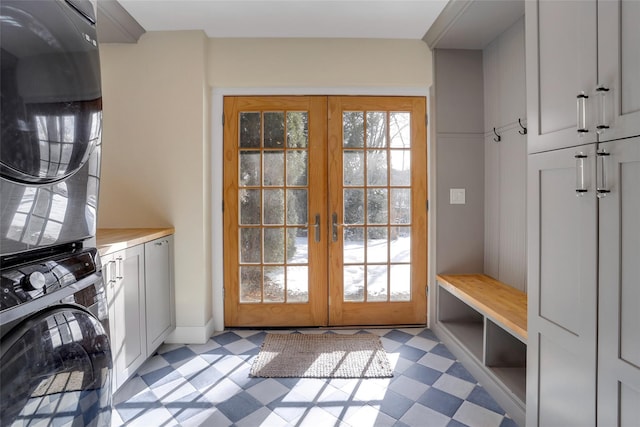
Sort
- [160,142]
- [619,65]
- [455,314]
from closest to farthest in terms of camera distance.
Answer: [619,65], [160,142], [455,314]

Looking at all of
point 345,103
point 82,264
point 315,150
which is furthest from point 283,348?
point 345,103

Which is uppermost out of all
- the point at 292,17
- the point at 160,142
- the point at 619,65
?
the point at 292,17

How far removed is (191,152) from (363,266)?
1.70m

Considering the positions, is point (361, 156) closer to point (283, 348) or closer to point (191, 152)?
point (191, 152)

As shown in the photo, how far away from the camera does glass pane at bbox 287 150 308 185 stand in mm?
2863

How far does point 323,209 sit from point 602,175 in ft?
6.58

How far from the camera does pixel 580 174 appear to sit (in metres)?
1.13

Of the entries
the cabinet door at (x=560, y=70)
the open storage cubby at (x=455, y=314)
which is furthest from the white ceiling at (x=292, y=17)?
Answer: the open storage cubby at (x=455, y=314)

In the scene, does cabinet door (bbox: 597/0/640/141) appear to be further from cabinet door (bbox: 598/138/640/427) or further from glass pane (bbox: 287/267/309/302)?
glass pane (bbox: 287/267/309/302)

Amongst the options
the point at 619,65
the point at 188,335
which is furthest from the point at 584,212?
the point at 188,335

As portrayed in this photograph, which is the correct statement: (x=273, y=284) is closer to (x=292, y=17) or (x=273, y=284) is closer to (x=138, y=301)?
(x=138, y=301)

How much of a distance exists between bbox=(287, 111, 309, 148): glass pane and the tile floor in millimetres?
1704

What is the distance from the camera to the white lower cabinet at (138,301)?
1.78 m

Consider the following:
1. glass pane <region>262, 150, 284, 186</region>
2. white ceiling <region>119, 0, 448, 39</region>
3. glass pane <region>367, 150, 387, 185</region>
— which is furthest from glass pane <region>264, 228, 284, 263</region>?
white ceiling <region>119, 0, 448, 39</region>
